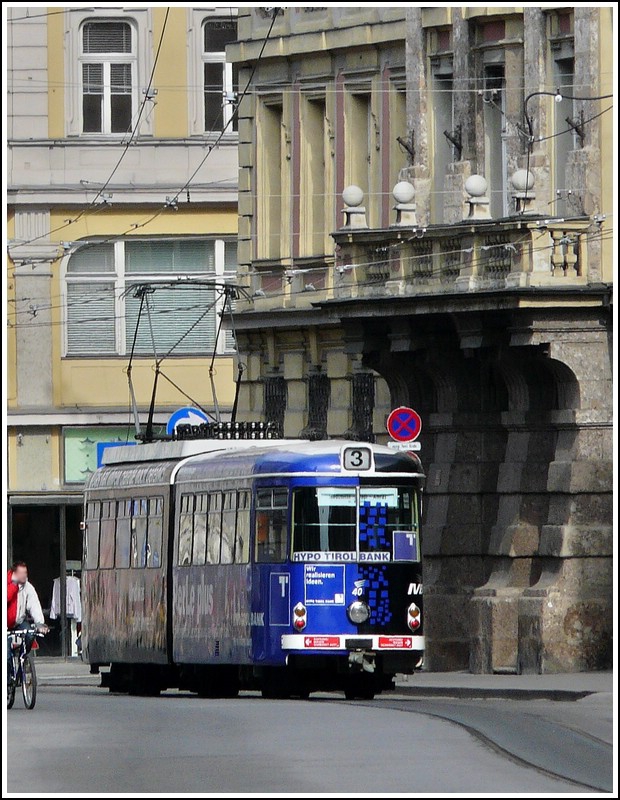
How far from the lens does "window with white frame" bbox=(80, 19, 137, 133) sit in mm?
49469

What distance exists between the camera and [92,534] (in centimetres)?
3588

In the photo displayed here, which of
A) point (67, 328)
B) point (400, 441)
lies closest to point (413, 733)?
point (400, 441)

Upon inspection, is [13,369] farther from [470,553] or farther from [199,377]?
[470,553]

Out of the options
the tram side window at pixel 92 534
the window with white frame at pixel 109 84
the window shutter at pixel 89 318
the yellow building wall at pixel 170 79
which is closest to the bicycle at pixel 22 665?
the tram side window at pixel 92 534

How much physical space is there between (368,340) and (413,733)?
54.0 ft

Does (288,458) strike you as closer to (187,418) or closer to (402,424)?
(402,424)

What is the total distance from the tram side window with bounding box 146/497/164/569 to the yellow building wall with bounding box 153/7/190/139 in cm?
1742

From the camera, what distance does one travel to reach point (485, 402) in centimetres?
3691

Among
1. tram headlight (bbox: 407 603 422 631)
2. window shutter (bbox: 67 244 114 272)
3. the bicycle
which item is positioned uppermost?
window shutter (bbox: 67 244 114 272)

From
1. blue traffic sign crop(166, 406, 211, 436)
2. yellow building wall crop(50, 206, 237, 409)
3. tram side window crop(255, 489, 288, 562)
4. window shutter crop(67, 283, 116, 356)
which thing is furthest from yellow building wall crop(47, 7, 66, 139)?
tram side window crop(255, 489, 288, 562)

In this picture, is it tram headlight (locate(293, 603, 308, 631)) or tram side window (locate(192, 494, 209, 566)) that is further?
tram side window (locate(192, 494, 209, 566))

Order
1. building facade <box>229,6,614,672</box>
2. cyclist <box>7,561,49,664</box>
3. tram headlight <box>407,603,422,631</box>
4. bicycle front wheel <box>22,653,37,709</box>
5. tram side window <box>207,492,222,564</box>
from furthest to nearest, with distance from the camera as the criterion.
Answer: building facade <box>229,6,614,672</box>
tram side window <box>207,492,222,564</box>
tram headlight <box>407,603,422,631</box>
cyclist <box>7,561,49,664</box>
bicycle front wheel <box>22,653,37,709</box>

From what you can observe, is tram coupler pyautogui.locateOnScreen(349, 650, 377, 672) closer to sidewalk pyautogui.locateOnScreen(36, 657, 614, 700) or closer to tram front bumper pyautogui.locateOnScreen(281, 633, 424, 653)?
tram front bumper pyautogui.locateOnScreen(281, 633, 424, 653)

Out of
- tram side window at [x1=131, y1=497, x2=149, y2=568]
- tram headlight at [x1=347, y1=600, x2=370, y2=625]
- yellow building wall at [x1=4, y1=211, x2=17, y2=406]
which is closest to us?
tram headlight at [x1=347, y1=600, x2=370, y2=625]
